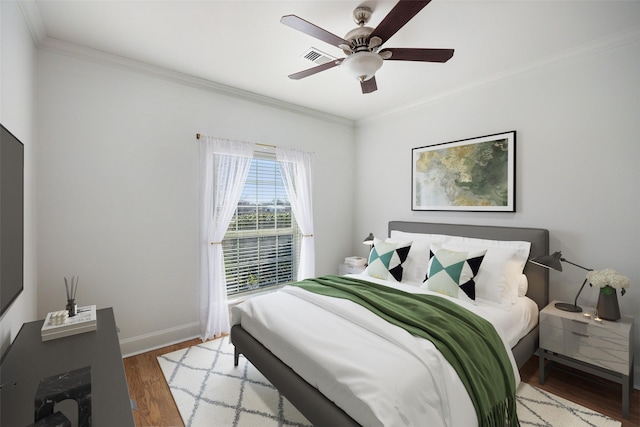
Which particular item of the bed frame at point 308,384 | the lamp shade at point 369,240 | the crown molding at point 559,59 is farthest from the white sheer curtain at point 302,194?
the crown molding at point 559,59

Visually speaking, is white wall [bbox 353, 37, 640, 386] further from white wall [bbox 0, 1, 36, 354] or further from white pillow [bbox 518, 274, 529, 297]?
white wall [bbox 0, 1, 36, 354]

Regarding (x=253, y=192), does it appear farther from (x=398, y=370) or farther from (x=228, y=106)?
(x=398, y=370)

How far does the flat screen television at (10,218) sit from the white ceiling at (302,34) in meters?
1.24

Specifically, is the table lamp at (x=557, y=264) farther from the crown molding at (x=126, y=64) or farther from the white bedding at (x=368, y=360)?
the crown molding at (x=126, y=64)

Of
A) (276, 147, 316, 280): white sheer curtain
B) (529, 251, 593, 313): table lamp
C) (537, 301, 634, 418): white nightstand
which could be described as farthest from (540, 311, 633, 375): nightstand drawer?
(276, 147, 316, 280): white sheer curtain

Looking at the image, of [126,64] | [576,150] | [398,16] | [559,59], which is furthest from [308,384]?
[559,59]

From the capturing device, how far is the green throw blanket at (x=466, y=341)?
1.58 metres

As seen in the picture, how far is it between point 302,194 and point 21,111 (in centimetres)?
268

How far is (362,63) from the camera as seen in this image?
1931 millimetres

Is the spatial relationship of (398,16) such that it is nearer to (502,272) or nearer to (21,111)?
(502,272)

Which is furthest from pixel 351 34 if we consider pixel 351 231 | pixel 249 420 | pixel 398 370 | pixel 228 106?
pixel 351 231

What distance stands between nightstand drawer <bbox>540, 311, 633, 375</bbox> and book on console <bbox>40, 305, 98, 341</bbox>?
10.7ft

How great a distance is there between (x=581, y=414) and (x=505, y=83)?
9.41 ft

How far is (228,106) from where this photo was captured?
3.31 meters
